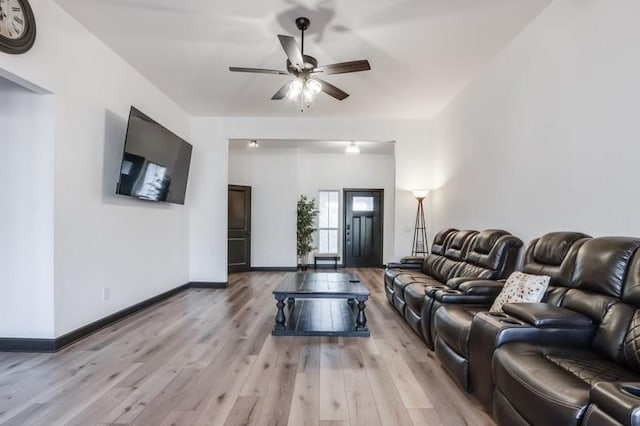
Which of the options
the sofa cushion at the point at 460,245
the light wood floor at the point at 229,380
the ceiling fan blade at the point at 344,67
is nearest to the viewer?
the light wood floor at the point at 229,380

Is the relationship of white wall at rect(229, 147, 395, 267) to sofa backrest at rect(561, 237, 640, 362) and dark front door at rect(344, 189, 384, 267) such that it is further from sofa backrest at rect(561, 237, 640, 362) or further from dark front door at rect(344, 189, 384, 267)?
sofa backrest at rect(561, 237, 640, 362)

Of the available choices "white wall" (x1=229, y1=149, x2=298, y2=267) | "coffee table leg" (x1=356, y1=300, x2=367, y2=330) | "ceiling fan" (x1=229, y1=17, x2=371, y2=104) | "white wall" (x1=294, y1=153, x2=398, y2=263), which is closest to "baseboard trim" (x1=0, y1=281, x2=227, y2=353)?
"coffee table leg" (x1=356, y1=300, x2=367, y2=330)

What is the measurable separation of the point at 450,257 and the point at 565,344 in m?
2.34

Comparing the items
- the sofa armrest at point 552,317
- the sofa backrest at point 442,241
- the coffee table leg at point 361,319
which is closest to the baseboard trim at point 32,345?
the coffee table leg at point 361,319

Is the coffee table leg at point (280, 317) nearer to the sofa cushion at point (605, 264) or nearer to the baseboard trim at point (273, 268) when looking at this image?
the sofa cushion at point (605, 264)

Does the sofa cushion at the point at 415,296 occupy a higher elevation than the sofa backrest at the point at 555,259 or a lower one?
lower

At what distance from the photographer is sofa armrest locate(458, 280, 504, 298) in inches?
110

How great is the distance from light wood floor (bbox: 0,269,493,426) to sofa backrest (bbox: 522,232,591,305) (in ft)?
3.13

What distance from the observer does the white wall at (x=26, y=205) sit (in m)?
2.94

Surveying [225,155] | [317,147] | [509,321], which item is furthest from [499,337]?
[317,147]

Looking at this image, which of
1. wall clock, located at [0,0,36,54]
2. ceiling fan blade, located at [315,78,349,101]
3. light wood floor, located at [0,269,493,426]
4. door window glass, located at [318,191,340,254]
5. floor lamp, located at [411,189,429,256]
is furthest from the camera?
door window glass, located at [318,191,340,254]

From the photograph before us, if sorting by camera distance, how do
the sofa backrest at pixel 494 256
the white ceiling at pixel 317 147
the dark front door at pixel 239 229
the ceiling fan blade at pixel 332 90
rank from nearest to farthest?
the sofa backrest at pixel 494 256, the ceiling fan blade at pixel 332 90, the white ceiling at pixel 317 147, the dark front door at pixel 239 229

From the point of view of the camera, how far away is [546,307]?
2.00 metres

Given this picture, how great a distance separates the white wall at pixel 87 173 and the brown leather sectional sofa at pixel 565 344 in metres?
3.34
